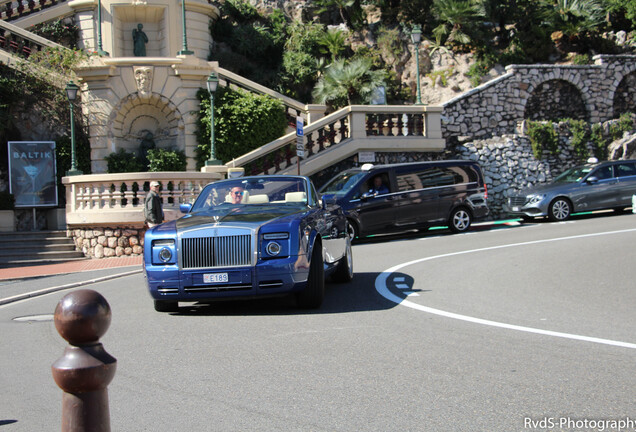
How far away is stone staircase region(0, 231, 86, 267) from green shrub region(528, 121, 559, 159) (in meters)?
15.9

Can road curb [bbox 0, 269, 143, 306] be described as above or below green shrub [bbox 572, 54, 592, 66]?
below

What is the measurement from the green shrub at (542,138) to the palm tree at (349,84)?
5.68 metres

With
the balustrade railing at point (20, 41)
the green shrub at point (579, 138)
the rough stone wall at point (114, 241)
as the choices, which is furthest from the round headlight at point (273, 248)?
the green shrub at point (579, 138)

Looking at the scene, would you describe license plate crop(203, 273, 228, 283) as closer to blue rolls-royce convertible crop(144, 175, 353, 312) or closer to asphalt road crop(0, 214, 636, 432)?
blue rolls-royce convertible crop(144, 175, 353, 312)

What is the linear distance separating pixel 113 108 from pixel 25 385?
1942cm

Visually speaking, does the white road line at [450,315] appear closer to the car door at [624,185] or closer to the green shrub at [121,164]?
the car door at [624,185]

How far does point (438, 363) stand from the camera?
5695mm

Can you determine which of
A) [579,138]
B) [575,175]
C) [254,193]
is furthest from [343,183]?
[579,138]

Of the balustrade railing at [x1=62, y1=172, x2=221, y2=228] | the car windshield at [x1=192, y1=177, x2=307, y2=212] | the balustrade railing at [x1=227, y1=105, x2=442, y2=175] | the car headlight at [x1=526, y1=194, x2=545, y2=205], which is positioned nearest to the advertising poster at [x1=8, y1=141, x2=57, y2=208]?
the balustrade railing at [x1=62, y1=172, x2=221, y2=228]

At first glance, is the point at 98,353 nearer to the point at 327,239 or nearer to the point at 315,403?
the point at 315,403

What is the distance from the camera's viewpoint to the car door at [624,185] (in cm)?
2088

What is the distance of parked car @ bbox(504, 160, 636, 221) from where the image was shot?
20438 mm

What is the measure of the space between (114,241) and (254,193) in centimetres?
913

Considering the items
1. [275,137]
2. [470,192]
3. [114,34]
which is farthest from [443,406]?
[114,34]
